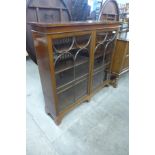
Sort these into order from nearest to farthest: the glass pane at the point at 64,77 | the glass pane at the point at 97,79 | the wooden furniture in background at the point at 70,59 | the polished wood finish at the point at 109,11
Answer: the wooden furniture in background at the point at 70,59, the glass pane at the point at 64,77, the glass pane at the point at 97,79, the polished wood finish at the point at 109,11

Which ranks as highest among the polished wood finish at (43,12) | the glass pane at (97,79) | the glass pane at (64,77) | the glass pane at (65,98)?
the polished wood finish at (43,12)

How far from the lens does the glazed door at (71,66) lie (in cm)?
125

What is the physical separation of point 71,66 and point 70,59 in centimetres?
8

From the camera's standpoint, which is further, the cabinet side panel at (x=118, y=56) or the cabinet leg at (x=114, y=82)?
the cabinet leg at (x=114, y=82)

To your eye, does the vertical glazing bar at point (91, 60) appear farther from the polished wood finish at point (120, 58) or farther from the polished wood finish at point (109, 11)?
the polished wood finish at point (109, 11)

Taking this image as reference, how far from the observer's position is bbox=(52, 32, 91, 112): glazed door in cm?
125

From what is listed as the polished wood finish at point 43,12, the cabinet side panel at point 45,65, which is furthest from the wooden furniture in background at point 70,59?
the polished wood finish at point 43,12

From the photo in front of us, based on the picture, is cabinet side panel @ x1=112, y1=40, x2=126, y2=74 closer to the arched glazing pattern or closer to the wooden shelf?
the arched glazing pattern

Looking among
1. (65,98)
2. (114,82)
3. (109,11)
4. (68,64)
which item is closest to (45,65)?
(68,64)

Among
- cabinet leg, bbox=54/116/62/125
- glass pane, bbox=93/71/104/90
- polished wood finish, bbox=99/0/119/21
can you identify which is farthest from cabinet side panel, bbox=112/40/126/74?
cabinet leg, bbox=54/116/62/125

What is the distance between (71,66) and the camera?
1388 mm

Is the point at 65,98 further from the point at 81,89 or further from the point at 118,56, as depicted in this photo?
the point at 118,56
